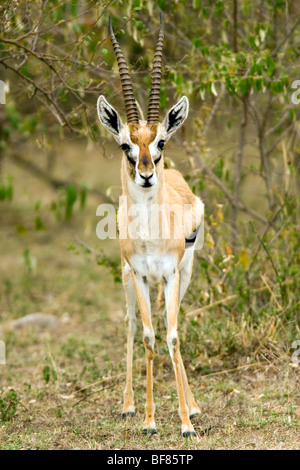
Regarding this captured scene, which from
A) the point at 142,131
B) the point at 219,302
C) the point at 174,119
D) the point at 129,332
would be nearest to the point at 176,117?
the point at 174,119

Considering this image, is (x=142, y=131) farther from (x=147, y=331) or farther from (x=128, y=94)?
(x=147, y=331)

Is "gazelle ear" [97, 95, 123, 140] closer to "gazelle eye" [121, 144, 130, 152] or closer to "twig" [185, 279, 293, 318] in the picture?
"gazelle eye" [121, 144, 130, 152]

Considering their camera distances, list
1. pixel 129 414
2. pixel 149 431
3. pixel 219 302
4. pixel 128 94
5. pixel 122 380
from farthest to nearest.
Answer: pixel 219 302
pixel 122 380
pixel 129 414
pixel 128 94
pixel 149 431

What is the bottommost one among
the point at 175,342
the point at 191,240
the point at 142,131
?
the point at 175,342

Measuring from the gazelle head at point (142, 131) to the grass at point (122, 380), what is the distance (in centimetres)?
186

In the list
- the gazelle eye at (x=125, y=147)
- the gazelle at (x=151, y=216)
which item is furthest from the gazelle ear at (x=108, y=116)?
the gazelle eye at (x=125, y=147)

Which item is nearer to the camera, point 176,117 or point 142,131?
point 142,131

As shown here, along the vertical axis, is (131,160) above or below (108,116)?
below

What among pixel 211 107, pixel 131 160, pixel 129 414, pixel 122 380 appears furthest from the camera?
pixel 211 107

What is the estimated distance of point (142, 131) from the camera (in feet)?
16.2

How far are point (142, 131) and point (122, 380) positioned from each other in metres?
2.57

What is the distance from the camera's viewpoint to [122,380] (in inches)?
254

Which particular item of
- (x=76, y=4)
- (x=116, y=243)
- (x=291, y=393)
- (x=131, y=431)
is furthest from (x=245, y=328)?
(x=116, y=243)

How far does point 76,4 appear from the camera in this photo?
6098 millimetres
